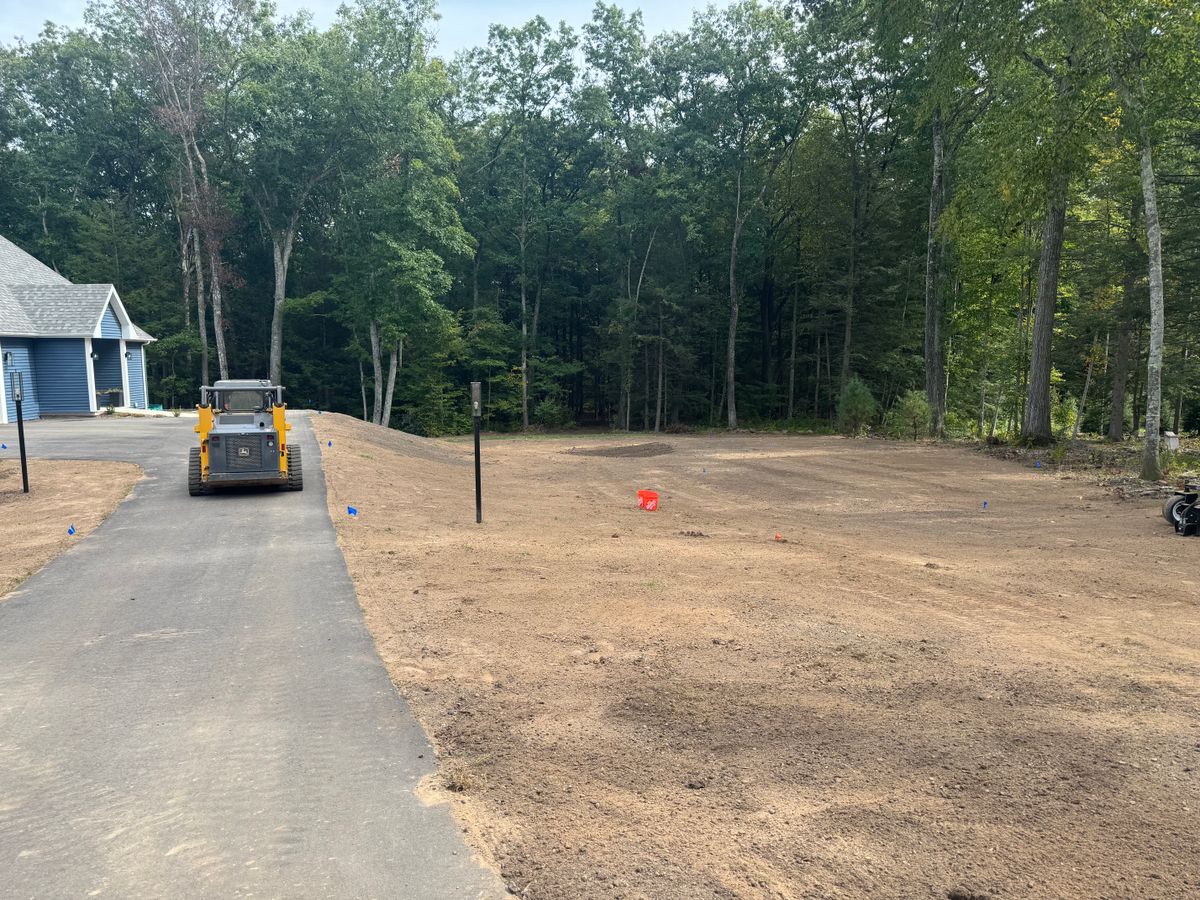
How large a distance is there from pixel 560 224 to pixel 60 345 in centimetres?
2585

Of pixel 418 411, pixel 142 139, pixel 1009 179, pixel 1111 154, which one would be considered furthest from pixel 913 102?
pixel 142 139

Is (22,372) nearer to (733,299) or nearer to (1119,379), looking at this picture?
(733,299)

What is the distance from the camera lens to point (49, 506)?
13.2 meters

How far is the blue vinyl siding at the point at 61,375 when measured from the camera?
29281 millimetres

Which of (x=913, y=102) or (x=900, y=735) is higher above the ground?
(x=913, y=102)

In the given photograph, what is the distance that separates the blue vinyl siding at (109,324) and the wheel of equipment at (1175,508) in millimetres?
34798

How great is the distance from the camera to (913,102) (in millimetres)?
34531

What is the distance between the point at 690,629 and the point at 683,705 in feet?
5.49

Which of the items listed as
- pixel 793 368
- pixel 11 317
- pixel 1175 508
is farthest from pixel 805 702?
pixel 793 368

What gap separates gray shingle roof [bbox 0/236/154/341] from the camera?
2886 cm

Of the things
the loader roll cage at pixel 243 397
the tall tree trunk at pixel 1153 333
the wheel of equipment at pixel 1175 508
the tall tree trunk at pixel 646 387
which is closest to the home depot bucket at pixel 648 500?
the loader roll cage at pixel 243 397

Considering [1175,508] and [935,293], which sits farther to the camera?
[935,293]

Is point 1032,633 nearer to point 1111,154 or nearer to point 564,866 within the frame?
point 564,866

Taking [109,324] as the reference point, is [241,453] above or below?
below
